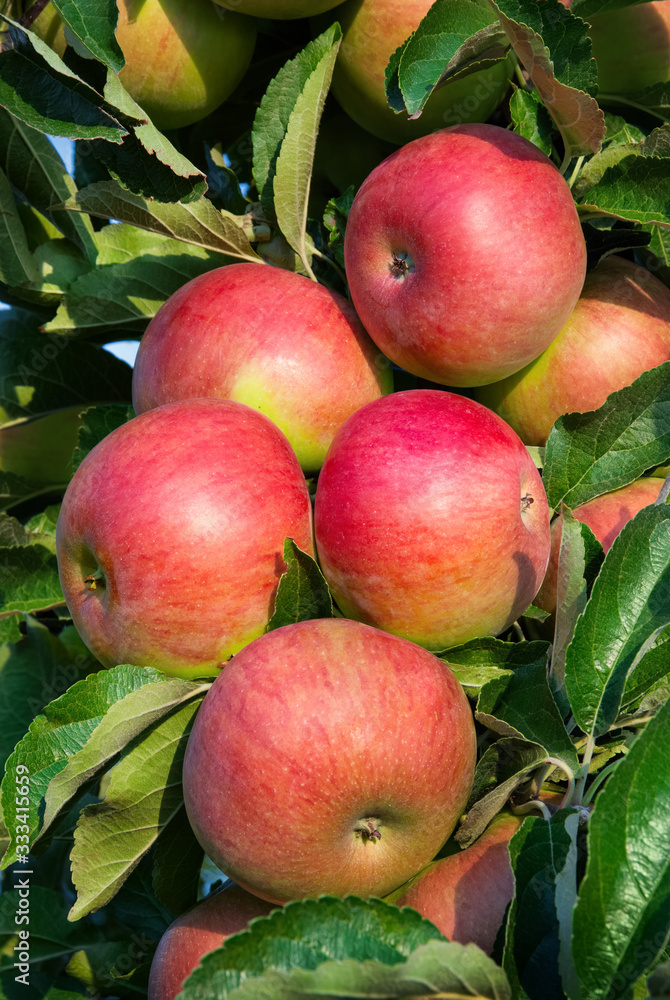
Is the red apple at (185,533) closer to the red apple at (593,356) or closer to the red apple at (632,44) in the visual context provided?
the red apple at (593,356)

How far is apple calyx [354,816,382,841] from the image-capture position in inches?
40.6

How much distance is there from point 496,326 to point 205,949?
0.99 metres

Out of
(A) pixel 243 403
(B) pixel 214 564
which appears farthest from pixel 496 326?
(B) pixel 214 564

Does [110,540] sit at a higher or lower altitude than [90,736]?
higher

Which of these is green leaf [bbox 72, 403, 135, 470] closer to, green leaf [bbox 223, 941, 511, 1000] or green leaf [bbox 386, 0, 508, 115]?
green leaf [bbox 386, 0, 508, 115]

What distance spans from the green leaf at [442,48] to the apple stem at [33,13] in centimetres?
66

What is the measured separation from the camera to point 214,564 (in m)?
1.15

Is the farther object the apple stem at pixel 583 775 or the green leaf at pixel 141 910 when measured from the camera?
the green leaf at pixel 141 910

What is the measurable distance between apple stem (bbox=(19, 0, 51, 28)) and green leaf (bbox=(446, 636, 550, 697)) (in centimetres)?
131

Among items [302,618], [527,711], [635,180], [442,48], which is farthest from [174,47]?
[527,711]

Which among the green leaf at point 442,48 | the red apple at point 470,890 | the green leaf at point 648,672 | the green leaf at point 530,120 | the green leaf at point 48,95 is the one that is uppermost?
the green leaf at point 48,95

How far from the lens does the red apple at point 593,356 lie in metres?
1.35

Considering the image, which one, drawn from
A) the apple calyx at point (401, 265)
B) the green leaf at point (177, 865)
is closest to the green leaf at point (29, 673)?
the green leaf at point (177, 865)

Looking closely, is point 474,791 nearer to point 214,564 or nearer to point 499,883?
point 499,883
